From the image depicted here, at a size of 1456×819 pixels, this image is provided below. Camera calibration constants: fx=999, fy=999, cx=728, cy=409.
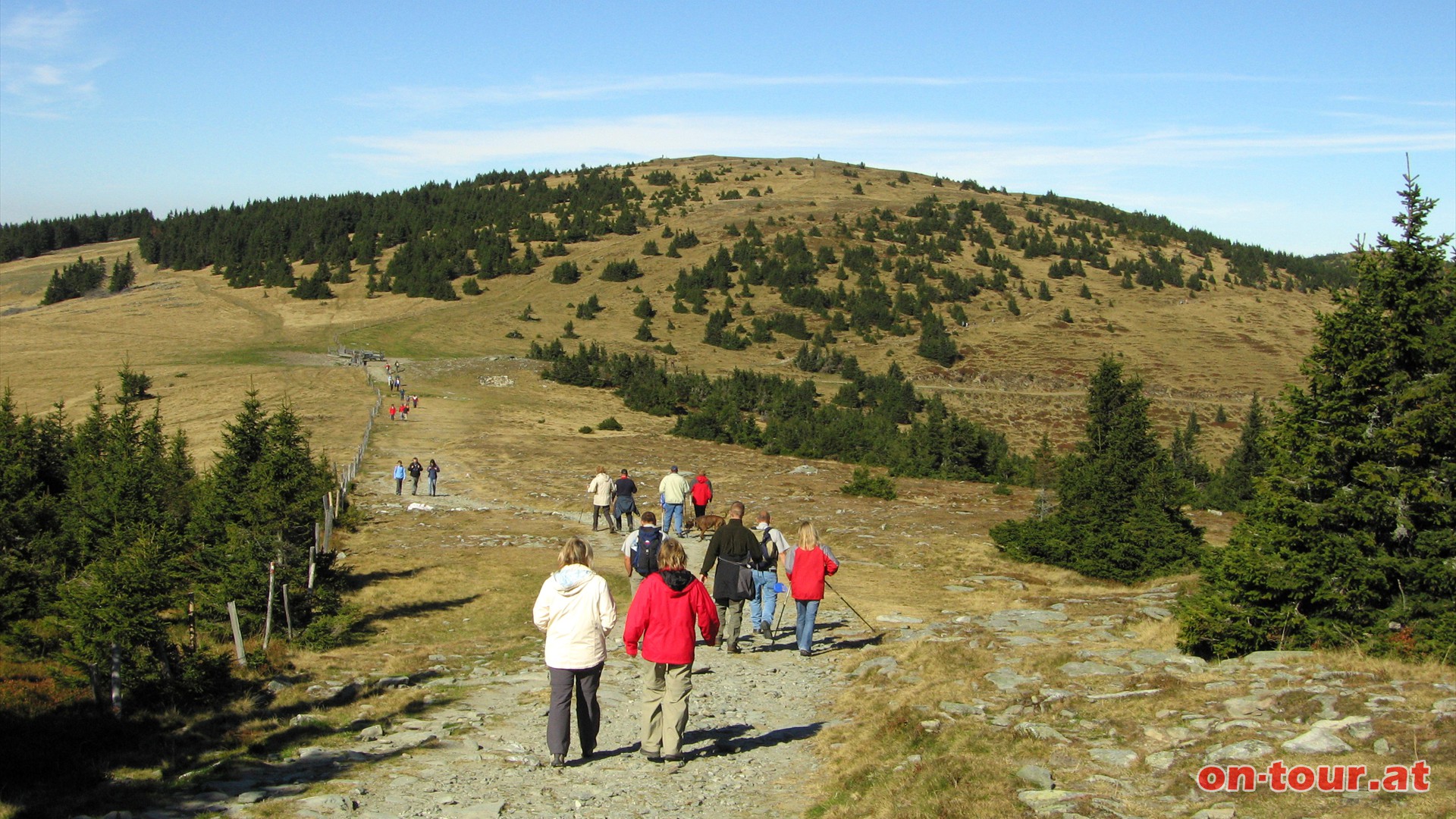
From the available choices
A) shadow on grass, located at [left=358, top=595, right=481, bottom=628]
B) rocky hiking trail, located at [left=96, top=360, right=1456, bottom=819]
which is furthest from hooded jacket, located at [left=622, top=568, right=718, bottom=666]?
shadow on grass, located at [left=358, top=595, right=481, bottom=628]

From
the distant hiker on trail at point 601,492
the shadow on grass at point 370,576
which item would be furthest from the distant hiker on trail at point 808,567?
the distant hiker on trail at point 601,492

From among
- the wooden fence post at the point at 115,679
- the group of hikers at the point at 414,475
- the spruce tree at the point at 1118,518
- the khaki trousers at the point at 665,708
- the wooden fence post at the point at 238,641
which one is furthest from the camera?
the group of hikers at the point at 414,475

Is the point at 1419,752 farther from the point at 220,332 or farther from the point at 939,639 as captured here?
the point at 220,332

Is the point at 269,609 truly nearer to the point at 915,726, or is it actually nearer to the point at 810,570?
the point at 810,570

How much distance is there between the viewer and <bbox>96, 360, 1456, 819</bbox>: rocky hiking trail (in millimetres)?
6977

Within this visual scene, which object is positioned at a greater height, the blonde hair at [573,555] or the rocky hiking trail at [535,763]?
the blonde hair at [573,555]

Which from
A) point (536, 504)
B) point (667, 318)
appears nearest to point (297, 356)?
point (667, 318)

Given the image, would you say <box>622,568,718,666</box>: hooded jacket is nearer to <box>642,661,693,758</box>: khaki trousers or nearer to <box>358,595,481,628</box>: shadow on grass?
<box>642,661,693,758</box>: khaki trousers

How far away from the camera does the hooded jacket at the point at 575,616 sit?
8203 millimetres

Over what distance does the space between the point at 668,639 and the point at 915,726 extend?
2440 millimetres

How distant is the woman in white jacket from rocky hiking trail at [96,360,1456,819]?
526 mm

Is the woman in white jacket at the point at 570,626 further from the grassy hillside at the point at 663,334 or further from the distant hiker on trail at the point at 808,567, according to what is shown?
the grassy hillside at the point at 663,334

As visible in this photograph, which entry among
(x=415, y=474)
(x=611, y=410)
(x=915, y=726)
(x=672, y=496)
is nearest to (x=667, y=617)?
(x=915, y=726)

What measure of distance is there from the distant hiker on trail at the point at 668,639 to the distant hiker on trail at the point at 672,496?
1331 centimetres
